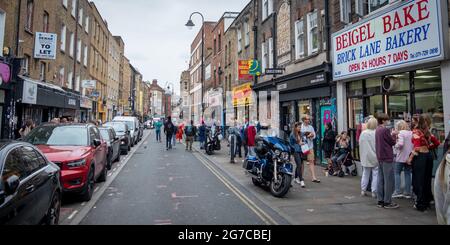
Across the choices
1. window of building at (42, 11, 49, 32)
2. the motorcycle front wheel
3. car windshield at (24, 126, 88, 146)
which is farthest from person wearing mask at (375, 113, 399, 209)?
window of building at (42, 11, 49, 32)

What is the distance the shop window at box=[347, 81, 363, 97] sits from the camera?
37.0 feet

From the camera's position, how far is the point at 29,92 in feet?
51.6

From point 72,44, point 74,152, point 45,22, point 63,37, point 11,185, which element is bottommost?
point 11,185

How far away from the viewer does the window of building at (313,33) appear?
45.3 feet

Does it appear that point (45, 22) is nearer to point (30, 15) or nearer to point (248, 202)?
point (30, 15)

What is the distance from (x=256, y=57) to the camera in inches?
831

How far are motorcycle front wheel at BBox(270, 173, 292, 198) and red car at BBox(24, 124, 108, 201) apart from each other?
4.30 metres

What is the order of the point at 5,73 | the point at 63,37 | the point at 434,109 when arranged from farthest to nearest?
1. the point at 63,37
2. the point at 5,73
3. the point at 434,109

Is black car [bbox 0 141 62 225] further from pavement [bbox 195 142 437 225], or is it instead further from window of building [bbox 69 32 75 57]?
window of building [bbox 69 32 75 57]

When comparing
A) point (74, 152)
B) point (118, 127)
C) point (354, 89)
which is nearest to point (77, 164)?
point (74, 152)

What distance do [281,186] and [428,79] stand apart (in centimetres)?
498
